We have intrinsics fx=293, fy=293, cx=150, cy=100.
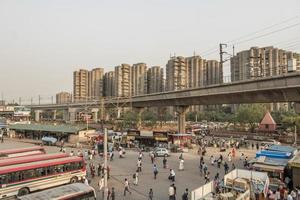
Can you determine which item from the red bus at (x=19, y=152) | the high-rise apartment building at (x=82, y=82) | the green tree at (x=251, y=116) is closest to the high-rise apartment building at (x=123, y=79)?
the high-rise apartment building at (x=82, y=82)

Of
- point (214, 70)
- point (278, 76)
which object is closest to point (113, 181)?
point (278, 76)

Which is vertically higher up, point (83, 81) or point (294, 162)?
point (83, 81)

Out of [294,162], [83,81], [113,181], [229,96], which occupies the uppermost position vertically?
[83,81]

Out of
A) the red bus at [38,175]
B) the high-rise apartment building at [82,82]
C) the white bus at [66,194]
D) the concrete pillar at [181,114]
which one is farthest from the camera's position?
the high-rise apartment building at [82,82]

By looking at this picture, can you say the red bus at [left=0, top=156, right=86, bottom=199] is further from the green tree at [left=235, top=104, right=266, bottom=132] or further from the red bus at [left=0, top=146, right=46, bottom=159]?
the green tree at [left=235, top=104, right=266, bottom=132]

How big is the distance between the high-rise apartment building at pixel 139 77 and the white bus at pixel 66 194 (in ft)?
422

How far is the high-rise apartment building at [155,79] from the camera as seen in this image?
142250 millimetres

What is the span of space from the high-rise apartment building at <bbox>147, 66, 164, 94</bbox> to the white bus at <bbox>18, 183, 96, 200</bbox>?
123 meters

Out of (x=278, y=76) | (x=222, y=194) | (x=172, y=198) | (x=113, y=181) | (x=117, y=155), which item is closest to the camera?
(x=222, y=194)

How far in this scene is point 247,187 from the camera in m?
18.6

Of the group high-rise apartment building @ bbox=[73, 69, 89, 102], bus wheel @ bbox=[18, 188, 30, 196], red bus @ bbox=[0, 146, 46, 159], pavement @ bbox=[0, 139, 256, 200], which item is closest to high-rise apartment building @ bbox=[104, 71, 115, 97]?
high-rise apartment building @ bbox=[73, 69, 89, 102]

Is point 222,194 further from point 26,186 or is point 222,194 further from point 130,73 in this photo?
point 130,73

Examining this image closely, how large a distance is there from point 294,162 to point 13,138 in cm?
6461

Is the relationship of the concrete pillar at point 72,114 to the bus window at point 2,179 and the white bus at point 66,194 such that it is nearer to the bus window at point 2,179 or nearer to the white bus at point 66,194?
the bus window at point 2,179
